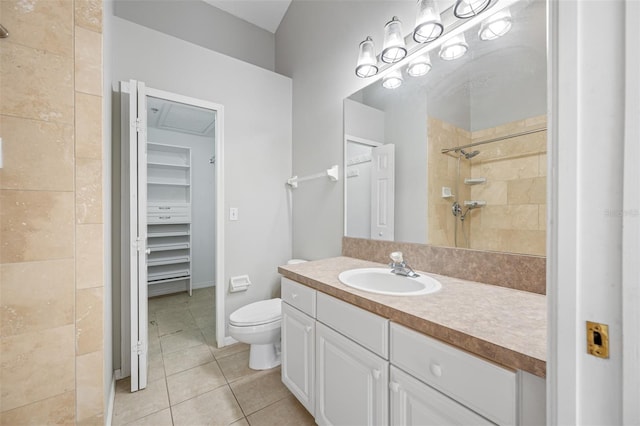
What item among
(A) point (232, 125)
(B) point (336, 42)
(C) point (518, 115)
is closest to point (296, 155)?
(A) point (232, 125)

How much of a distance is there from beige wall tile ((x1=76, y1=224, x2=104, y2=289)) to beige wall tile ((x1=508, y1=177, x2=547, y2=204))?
6.25 feet

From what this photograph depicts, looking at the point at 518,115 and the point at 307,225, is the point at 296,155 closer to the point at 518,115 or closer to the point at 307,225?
the point at 307,225

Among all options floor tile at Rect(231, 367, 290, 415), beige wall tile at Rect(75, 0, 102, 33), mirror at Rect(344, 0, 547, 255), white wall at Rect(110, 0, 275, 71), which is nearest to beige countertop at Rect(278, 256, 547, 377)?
mirror at Rect(344, 0, 547, 255)

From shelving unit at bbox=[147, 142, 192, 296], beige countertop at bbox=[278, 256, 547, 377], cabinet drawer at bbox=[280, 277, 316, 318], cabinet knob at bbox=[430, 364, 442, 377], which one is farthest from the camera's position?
shelving unit at bbox=[147, 142, 192, 296]

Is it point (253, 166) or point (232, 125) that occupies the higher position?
point (232, 125)

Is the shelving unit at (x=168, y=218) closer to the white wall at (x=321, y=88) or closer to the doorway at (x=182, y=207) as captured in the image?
the doorway at (x=182, y=207)

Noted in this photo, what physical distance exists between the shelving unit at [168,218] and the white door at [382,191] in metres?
3.03

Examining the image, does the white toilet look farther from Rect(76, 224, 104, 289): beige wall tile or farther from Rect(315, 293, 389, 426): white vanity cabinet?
Rect(76, 224, 104, 289): beige wall tile

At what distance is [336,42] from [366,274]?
70.2 inches

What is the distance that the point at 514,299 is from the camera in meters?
0.97

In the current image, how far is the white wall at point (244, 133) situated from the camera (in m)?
1.96

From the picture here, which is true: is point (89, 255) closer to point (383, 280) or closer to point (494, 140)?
point (383, 280)

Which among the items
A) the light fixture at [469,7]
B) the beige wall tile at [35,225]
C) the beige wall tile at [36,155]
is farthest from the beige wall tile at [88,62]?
the light fixture at [469,7]

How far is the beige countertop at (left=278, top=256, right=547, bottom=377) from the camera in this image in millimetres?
645
